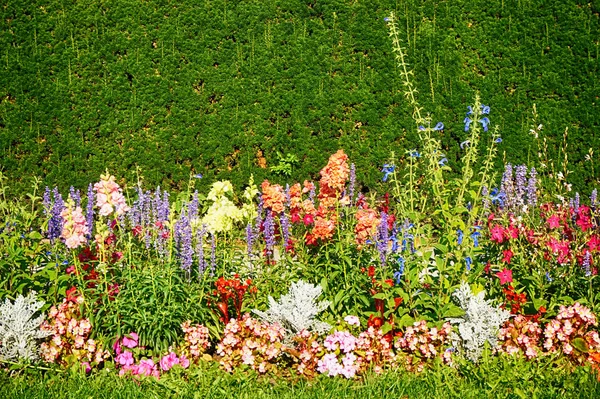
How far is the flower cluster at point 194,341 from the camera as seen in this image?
3928mm

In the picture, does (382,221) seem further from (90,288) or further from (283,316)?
(90,288)

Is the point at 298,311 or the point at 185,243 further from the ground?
the point at 185,243

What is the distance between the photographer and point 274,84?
6.81 meters

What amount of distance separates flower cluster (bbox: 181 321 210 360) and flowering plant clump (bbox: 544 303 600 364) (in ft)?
6.17

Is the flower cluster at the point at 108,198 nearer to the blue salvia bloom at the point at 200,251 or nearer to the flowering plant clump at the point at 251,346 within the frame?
the blue salvia bloom at the point at 200,251

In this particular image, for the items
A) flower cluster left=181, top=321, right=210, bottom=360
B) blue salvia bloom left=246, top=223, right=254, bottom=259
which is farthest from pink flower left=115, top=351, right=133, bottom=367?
blue salvia bloom left=246, top=223, right=254, bottom=259

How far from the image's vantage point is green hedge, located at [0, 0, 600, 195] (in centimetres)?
659

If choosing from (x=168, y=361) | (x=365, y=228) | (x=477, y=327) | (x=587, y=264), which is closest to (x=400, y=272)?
(x=365, y=228)

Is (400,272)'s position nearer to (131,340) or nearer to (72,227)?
(131,340)

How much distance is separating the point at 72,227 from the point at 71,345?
0.66 metres

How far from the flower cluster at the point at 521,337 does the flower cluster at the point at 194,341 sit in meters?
1.63

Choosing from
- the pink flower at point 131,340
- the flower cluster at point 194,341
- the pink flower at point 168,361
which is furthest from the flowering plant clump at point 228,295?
the pink flower at point 131,340

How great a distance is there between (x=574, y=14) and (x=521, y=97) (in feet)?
2.93

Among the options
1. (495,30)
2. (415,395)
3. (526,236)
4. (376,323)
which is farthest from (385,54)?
(415,395)
